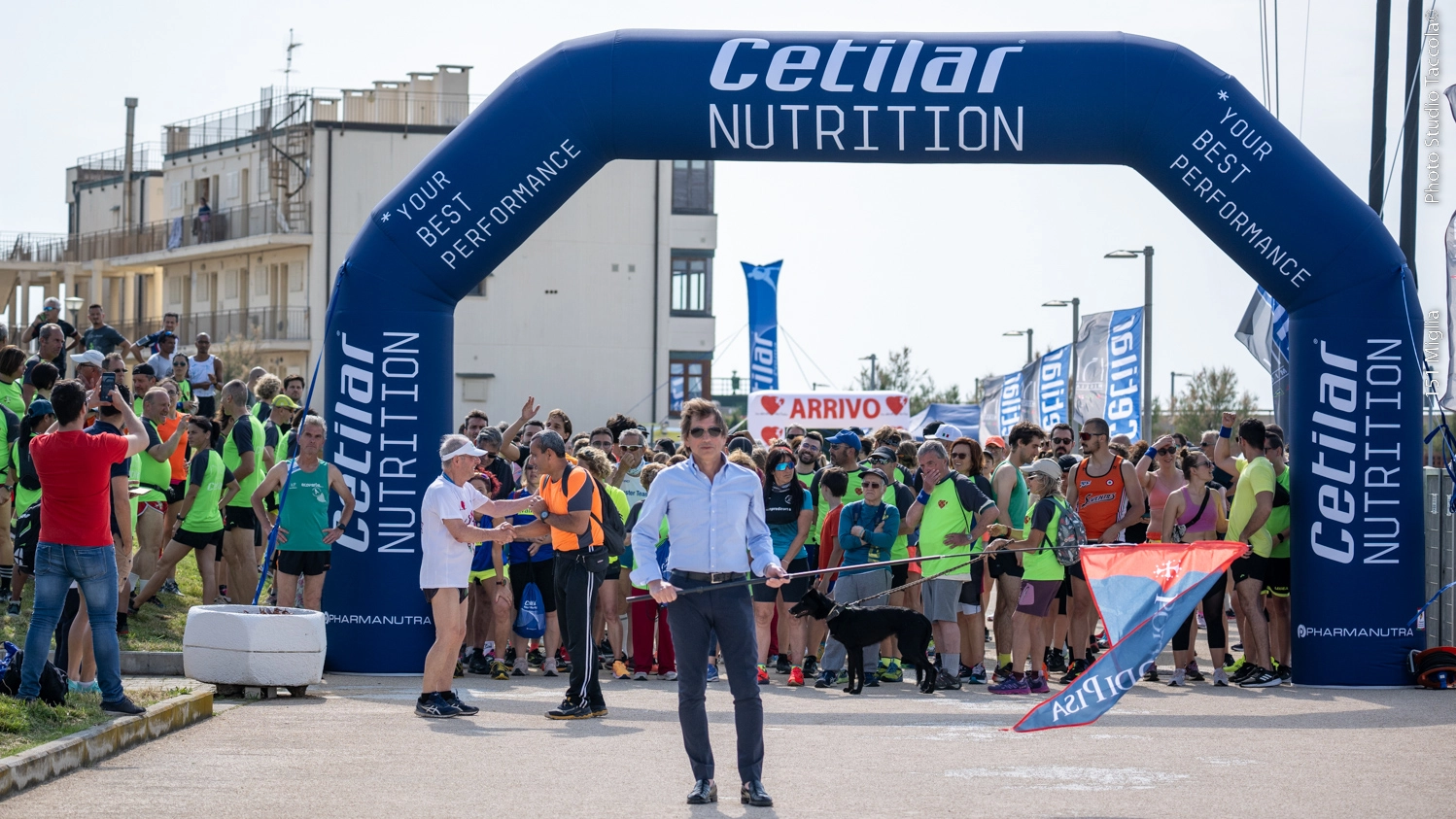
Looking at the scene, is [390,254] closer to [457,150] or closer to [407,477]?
[457,150]

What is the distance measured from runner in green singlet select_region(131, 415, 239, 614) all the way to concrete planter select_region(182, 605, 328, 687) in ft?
8.32

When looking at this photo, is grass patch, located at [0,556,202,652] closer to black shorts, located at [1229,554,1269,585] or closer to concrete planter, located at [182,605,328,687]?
concrete planter, located at [182,605,328,687]

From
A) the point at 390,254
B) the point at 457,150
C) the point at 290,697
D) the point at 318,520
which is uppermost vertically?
the point at 457,150

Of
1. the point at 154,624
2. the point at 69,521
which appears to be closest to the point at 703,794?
the point at 69,521

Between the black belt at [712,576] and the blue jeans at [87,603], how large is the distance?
3341 mm

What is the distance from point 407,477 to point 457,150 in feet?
8.15

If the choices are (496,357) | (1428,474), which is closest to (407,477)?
(1428,474)

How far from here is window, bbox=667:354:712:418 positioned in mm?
51094

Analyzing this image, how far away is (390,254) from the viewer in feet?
40.0

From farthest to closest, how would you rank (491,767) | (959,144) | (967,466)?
(967,466) < (959,144) < (491,767)

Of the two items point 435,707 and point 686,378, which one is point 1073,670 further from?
point 686,378

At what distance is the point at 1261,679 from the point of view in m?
12.7

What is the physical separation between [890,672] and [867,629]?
132 cm

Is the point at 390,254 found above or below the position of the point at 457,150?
below
